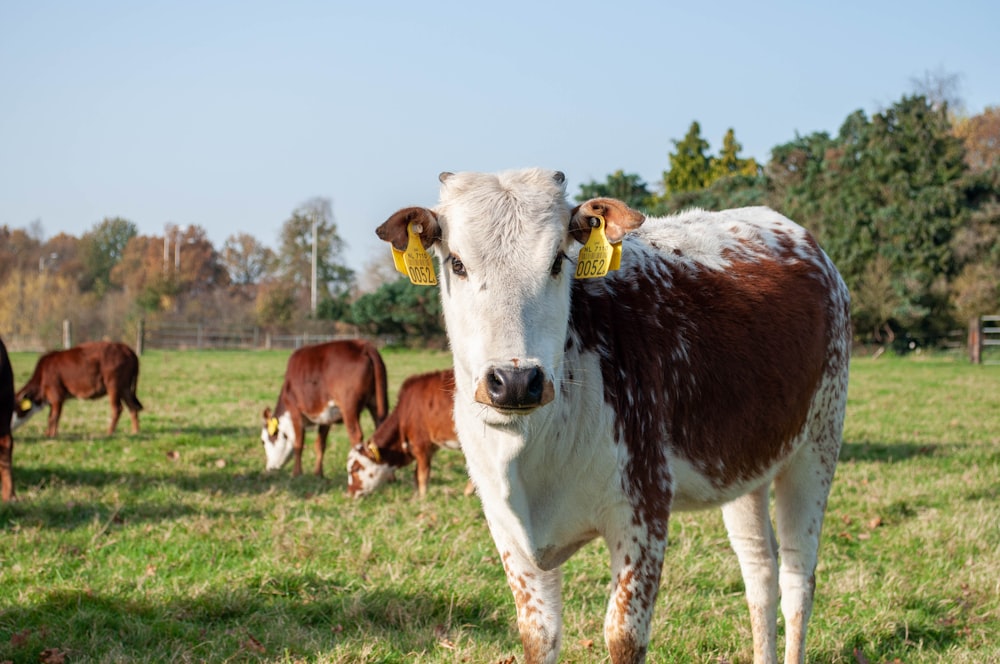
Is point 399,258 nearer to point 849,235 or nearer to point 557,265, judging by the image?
point 557,265

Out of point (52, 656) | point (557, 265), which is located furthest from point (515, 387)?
point (52, 656)

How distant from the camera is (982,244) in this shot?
34.3 meters

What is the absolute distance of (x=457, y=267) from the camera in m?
3.18

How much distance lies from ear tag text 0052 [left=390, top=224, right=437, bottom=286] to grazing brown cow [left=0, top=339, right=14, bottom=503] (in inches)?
224

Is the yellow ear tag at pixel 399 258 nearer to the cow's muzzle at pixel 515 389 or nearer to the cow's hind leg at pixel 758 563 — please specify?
the cow's muzzle at pixel 515 389

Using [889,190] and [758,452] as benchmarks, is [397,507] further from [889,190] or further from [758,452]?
[889,190]

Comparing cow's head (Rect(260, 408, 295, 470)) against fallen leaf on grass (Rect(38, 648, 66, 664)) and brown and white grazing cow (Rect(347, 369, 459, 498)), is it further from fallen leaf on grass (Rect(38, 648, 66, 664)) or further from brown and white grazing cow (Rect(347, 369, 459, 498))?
fallen leaf on grass (Rect(38, 648, 66, 664))

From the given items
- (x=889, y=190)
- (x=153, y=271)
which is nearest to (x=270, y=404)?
(x=889, y=190)

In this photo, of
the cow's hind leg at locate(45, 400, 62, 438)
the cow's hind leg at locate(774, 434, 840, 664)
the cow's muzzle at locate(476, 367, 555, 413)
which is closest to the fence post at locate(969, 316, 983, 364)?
the cow's hind leg at locate(45, 400, 62, 438)

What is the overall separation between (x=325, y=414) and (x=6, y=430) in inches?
136

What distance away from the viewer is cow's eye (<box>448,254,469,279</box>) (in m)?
3.15

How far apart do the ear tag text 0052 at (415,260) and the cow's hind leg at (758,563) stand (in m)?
2.03

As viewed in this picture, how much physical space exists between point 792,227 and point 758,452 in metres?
1.56

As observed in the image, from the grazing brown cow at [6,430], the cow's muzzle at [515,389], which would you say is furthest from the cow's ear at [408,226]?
the grazing brown cow at [6,430]
